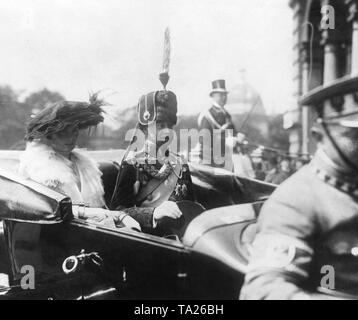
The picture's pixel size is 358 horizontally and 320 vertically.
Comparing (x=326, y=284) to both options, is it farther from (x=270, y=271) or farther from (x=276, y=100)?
(x=276, y=100)

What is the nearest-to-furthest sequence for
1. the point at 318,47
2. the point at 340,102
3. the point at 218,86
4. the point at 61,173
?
1. the point at 340,102
2. the point at 318,47
3. the point at 218,86
4. the point at 61,173

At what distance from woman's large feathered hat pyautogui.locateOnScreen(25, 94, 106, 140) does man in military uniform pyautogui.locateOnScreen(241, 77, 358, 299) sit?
3.66 feet

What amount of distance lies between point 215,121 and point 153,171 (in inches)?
15.7

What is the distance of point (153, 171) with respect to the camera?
248 centimetres

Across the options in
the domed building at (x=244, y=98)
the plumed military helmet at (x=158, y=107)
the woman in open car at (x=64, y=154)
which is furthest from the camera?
the woman in open car at (x=64, y=154)

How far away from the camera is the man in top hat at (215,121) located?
225 cm

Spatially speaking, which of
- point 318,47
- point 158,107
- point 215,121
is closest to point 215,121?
point 215,121

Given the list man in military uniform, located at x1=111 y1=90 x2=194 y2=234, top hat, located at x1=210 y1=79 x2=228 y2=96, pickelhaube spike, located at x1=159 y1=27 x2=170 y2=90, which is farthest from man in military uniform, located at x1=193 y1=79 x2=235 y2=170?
pickelhaube spike, located at x1=159 y1=27 x2=170 y2=90

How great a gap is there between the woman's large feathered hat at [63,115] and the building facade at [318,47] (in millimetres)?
963

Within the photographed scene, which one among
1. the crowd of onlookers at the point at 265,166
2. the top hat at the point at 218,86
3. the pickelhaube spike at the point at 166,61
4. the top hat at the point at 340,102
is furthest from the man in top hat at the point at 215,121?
the top hat at the point at 340,102

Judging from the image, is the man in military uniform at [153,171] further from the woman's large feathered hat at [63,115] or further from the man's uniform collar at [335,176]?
the man's uniform collar at [335,176]

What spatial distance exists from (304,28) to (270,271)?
1052 millimetres

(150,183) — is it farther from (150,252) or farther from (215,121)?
(150,252)
